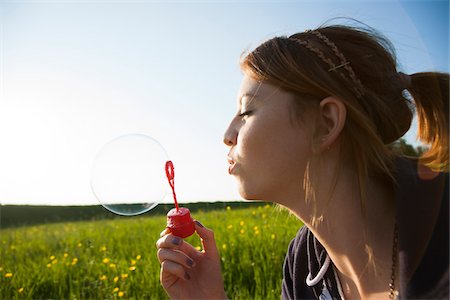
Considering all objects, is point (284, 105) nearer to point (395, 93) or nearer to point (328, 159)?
point (328, 159)

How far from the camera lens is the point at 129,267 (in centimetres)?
368

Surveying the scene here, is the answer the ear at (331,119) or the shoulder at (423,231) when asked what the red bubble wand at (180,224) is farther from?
the shoulder at (423,231)

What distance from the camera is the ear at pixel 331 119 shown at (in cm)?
150

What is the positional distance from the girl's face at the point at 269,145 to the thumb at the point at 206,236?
0.95 feet

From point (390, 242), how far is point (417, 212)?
0.18 m

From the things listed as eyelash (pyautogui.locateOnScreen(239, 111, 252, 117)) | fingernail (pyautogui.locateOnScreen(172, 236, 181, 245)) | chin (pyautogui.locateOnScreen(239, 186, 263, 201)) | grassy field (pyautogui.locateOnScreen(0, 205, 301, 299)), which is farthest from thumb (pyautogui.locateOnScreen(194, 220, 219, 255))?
grassy field (pyautogui.locateOnScreen(0, 205, 301, 299))

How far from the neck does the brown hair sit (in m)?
0.05

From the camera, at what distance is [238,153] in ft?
5.13

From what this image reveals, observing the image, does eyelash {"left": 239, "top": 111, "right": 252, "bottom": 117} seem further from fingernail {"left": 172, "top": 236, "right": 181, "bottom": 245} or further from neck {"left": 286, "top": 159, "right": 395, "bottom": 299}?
fingernail {"left": 172, "top": 236, "right": 181, "bottom": 245}

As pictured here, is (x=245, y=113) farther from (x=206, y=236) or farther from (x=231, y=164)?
(x=206, y=236)

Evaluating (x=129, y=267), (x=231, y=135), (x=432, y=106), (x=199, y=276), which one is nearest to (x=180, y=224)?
(x=199, y=276)

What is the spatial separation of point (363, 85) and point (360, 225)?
43 cm

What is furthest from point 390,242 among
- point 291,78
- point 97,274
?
point 97,274

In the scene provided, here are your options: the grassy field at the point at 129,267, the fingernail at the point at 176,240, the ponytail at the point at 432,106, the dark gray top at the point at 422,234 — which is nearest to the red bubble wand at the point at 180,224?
the fingernail at the point at 176,240
